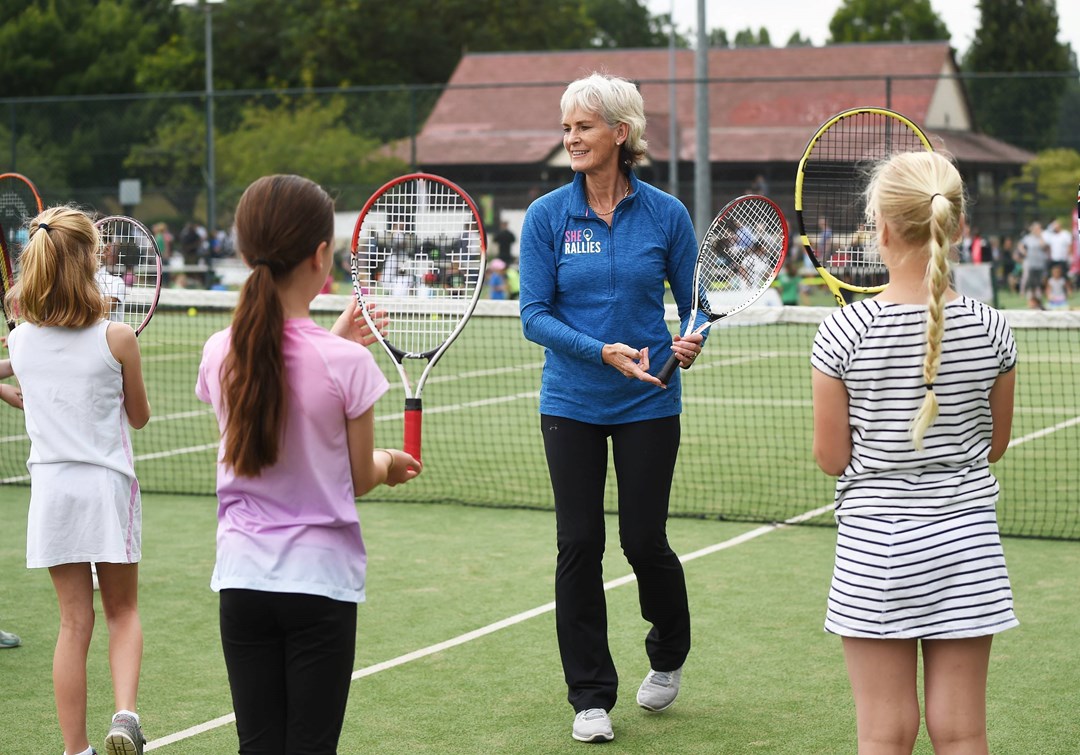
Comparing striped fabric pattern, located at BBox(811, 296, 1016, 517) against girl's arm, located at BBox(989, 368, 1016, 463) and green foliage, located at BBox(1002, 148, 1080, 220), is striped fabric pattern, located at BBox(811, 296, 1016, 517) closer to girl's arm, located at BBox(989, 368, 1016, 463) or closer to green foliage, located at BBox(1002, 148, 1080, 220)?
girl's arm, located at BBox(989, 368, 1016, 463)

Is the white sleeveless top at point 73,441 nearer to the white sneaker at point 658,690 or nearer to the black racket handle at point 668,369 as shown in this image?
the black racket handle at point 668,369

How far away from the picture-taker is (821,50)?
146 feet

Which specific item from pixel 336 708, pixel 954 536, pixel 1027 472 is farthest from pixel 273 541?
pixel 1027 472

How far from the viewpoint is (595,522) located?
434 cm

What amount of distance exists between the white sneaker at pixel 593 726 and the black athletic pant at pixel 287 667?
150 centimetres

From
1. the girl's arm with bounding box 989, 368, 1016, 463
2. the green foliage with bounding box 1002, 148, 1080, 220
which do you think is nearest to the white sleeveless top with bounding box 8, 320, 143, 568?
the girl's arm with bounding box 989, 368, 1016, 463

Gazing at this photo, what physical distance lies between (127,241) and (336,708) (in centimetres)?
319

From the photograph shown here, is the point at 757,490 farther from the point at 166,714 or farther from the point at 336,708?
the point at 336,708

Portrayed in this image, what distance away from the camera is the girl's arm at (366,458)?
113 inches

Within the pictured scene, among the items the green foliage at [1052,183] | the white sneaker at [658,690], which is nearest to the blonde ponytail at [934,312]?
the white sneaker at [658,690]

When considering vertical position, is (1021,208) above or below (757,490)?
above

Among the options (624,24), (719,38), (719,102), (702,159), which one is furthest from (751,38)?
(702,159)

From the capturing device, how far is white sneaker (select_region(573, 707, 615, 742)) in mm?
4301

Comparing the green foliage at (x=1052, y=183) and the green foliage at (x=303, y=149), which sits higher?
the green foliage at (x=303, y=149)
